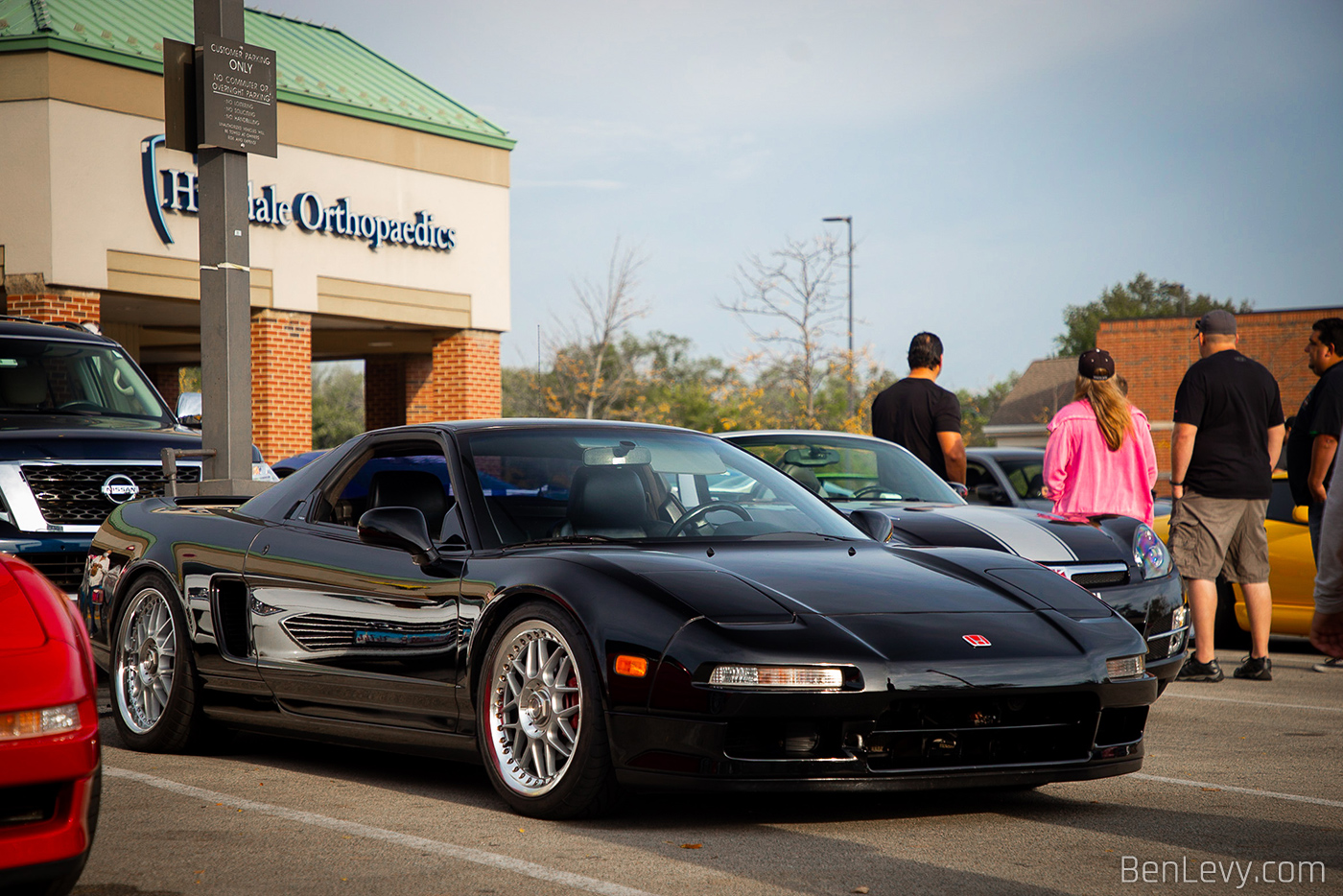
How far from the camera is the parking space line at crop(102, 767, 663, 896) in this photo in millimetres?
3826

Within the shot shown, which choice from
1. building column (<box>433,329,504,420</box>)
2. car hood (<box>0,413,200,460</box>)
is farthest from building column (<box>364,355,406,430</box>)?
car hood (<box>0,413,200,460</box>)

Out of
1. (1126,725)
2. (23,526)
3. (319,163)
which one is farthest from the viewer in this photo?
(319,163)

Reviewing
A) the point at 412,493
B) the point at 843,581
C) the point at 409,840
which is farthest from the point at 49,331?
the point at 843,581

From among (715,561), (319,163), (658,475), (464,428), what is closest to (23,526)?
(464,428)

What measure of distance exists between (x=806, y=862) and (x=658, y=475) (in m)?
1.93

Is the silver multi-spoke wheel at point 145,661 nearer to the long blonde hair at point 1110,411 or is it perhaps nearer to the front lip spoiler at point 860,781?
the front lip spoiler at point 860,781

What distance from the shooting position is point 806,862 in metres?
4.06

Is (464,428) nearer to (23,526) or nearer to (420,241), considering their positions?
(23,526)

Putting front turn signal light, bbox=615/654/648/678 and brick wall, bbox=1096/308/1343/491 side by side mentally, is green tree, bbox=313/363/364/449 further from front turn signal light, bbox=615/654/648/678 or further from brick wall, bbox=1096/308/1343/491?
front turn signal light, bbox=615/654/648/678

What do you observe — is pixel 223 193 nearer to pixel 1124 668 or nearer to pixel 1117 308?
pixel 1124 668

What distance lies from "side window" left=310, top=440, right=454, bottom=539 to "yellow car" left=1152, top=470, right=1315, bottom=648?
6835 mm

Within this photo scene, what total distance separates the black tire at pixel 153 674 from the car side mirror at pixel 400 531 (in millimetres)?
1391

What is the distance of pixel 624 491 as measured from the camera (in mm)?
5461

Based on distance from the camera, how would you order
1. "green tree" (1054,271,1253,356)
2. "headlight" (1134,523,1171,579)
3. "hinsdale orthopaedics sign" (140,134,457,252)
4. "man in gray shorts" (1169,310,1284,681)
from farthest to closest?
"green tree" (1054,271,1253,356)
"hinsdale orthopaedics sign" (140,134,457,252)
"man in gray shorts" (1169,310,1284,681)
"headlight" (1134,523,1171,579)
